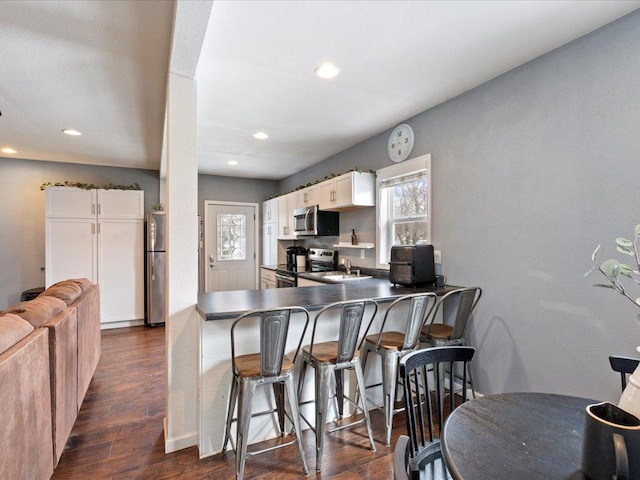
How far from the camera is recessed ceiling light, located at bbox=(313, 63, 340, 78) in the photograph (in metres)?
2.36

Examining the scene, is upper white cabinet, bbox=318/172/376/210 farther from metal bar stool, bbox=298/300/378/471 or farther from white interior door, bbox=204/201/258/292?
white interior door, bbox=204/201/258/292

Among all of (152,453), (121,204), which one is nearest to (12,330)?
(152,453)

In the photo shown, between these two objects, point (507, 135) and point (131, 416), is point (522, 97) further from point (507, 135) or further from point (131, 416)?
point (131, 416)

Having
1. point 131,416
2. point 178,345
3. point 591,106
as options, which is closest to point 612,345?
point 591,106

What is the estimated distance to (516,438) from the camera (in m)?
1.02

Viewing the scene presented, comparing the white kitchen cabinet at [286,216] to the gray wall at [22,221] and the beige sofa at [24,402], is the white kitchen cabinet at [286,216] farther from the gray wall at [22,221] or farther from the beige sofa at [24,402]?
the beige sofa at [24,402]

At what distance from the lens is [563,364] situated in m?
2.14

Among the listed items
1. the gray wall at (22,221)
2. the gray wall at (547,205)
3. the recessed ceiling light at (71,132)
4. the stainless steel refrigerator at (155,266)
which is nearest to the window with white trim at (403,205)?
the gray wall at (547,205)

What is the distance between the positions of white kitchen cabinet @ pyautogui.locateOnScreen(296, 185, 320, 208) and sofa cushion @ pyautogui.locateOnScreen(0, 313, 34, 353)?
3.39 meters

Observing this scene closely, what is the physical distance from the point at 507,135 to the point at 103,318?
542 centimetres

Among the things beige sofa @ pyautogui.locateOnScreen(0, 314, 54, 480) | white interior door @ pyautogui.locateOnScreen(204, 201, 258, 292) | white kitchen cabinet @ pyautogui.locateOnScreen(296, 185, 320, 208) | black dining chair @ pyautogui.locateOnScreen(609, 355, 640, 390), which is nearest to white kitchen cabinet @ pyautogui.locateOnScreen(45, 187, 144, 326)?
white interior door @ pyautogui.locateOnScreen(204, 201, 258, 292)

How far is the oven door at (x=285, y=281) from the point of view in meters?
4.48

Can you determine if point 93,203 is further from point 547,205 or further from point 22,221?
point 547,205

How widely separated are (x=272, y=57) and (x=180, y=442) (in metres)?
2.57
